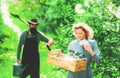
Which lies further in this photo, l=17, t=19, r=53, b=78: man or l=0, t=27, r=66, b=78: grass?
l=0, t=27, r=66, b=78: grass

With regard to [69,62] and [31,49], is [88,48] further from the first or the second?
[31,49]

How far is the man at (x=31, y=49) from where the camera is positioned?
11.7 m

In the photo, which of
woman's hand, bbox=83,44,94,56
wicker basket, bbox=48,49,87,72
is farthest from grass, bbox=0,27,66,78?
woman's hand, bbox=83,44,94,56

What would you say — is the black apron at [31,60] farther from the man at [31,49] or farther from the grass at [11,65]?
the grass at [11,65]

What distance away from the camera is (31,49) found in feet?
39.3

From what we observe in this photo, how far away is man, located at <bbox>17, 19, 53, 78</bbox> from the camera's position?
38.4 ft

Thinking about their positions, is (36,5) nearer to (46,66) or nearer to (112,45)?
(46,66)

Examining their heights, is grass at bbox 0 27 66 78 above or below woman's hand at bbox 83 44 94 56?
below

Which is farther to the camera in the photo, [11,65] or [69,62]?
[11,65]

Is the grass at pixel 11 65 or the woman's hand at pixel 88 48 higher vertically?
the woman's hand at pixel 88 48

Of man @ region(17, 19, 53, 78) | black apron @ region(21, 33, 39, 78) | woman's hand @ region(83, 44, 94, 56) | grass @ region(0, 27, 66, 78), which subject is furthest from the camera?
grass @ region(0, 27, 66, 78)

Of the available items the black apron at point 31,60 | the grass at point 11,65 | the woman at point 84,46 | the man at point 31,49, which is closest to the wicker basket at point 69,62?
the woman at point 84,46

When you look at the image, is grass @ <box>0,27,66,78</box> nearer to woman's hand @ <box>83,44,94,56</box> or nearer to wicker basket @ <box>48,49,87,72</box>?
wicker basket @ <box>48,49,87,72</box>

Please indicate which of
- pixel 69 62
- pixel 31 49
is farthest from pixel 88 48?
pixel 31 49
